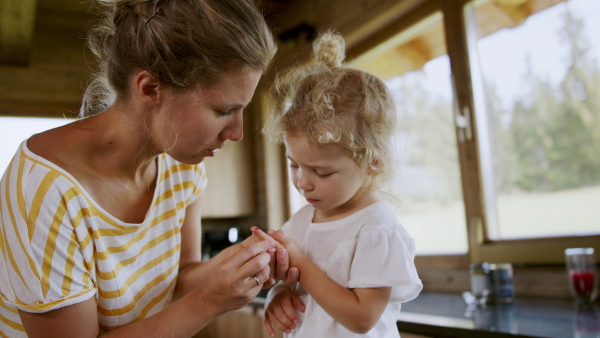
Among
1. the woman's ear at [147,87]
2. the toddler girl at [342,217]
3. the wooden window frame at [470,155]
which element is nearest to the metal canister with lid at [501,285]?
the wooden window frame at [470,155]

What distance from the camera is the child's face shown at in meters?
1.09

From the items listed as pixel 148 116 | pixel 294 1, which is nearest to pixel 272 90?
pixel 148 116

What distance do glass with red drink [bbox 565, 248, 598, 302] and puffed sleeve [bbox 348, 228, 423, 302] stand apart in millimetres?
919

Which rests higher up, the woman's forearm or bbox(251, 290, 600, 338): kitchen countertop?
the woman's forearm

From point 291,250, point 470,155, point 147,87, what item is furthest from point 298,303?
point 470,155

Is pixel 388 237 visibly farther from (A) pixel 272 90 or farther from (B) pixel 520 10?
(B) pixel 520 10

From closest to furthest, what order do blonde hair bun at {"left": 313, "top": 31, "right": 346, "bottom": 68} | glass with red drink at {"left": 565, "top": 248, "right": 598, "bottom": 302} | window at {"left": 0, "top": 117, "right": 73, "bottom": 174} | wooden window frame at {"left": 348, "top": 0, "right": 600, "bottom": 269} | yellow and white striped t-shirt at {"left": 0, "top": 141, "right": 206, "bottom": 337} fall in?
yellow and white striped t-shirt at {"left": 0, "top": 141, "right": 206, "bottom": 337} → blonde hair bun at {"left": 313, "top": 31, "right": 346, "bottom": 68} → glass with red drink at {"left": 565, "top": 248, "right": 598, "bottom": 302} → wooden window frame at {"left": 348, "top": 0, "right": 600, "bottom": 269} → window at {"left": 0, "top": 117, "right": 73, "bottom": 174}

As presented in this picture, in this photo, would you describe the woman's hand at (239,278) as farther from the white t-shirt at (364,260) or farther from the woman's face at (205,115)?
the woman's face at (205,115)

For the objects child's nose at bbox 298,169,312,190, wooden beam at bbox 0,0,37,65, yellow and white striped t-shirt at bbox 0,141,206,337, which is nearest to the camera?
yellow and white striped t-shirt at bbox 0,141,206,337

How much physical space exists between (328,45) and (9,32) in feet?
8.93

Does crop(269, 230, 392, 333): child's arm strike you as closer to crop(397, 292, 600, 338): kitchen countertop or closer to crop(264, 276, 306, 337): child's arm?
crop(264, 276, 306, 337): child's arm

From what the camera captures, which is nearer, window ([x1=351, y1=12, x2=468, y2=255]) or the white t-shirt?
the white t-shirt

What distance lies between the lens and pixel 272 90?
1.28 meters

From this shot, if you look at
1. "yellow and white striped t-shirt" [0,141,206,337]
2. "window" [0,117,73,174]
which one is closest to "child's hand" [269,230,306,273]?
"yellow and white striped t-shirt" [0,141,206,337]
